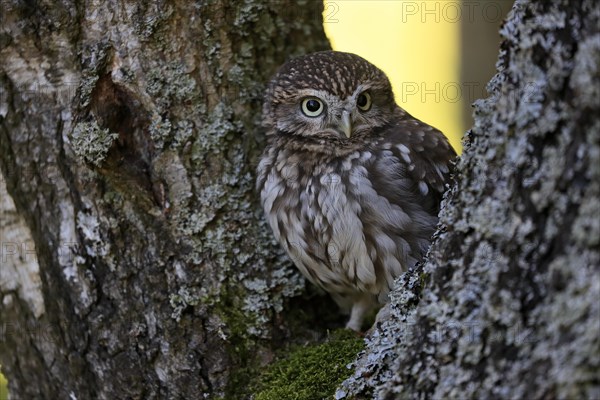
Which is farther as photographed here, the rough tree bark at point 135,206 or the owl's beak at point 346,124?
the owl's beak at point 346,124

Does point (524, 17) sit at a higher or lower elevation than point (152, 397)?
higher

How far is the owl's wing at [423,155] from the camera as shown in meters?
2.81

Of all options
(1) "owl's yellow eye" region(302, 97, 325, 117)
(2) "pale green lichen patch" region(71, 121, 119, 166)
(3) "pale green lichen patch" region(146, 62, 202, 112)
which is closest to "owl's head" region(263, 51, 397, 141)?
(1) "owl's yellow eye" region(302, 97, 325, 117)

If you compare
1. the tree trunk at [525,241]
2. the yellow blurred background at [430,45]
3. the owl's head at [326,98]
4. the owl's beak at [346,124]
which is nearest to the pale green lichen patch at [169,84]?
the owl's head at [326,98]

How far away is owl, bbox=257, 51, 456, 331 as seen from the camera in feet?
9.02

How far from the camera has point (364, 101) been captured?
296cm

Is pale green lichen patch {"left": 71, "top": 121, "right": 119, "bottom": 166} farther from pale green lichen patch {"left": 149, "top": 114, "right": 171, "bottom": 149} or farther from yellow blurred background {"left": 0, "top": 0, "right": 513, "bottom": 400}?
yellow blurred background {"left": 0, "top": 0, "right": 513, "bottom": 400}

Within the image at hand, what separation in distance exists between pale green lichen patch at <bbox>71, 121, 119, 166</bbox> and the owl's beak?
0.94 metres

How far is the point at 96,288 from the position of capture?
2629 millimetres

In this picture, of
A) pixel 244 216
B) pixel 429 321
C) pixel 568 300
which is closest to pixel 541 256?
pixel 568 300

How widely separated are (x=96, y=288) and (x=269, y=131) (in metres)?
1.00

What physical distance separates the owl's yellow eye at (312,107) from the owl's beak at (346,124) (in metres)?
0.12

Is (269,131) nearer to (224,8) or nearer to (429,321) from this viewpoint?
(224,8)

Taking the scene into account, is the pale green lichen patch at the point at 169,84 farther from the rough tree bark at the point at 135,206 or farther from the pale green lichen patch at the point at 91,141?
the pale green lichen patch at the point at 91,141
